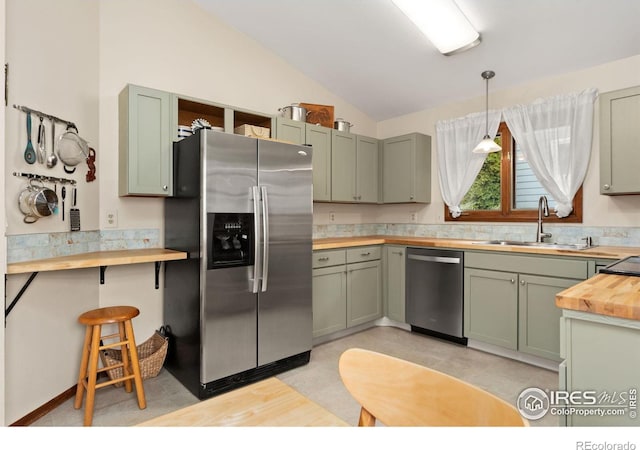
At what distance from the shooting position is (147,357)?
2.61m

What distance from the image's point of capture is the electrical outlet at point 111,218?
274 centimetres

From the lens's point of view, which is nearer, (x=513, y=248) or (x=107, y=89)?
(x=107, y=89)

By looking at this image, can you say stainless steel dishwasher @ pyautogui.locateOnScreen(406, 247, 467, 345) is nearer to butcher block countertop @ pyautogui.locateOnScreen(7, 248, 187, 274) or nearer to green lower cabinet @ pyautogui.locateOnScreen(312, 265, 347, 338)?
green lower cabinet @ pyautogui.locateOnScreen(312, 265, 347, 338)

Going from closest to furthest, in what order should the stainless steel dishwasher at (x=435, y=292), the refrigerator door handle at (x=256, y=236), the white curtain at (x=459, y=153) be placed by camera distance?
the refrigerator door handle at (x=256, y=236) < the stainless steel dishwasher at (x=435, y=292) < the white curtain at (x=459, y=153)

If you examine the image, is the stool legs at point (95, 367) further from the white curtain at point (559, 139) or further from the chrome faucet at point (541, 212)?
the white curtain at point (559, 139)

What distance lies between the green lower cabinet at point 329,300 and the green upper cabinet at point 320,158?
790 mm

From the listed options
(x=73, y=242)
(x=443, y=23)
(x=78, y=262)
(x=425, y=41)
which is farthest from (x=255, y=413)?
(x=425, y=41)

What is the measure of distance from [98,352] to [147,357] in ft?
1.54

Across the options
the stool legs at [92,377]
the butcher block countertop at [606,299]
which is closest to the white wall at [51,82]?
the stool legs at [92,377]

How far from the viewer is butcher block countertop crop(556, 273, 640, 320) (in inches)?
47.3

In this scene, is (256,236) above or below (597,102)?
below

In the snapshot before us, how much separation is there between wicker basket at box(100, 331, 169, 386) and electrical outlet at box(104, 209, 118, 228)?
3.03 ft

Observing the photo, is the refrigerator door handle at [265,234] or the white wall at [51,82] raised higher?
the white wall at [51,82]

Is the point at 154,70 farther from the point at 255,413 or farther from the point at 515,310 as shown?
the point at 515,310
